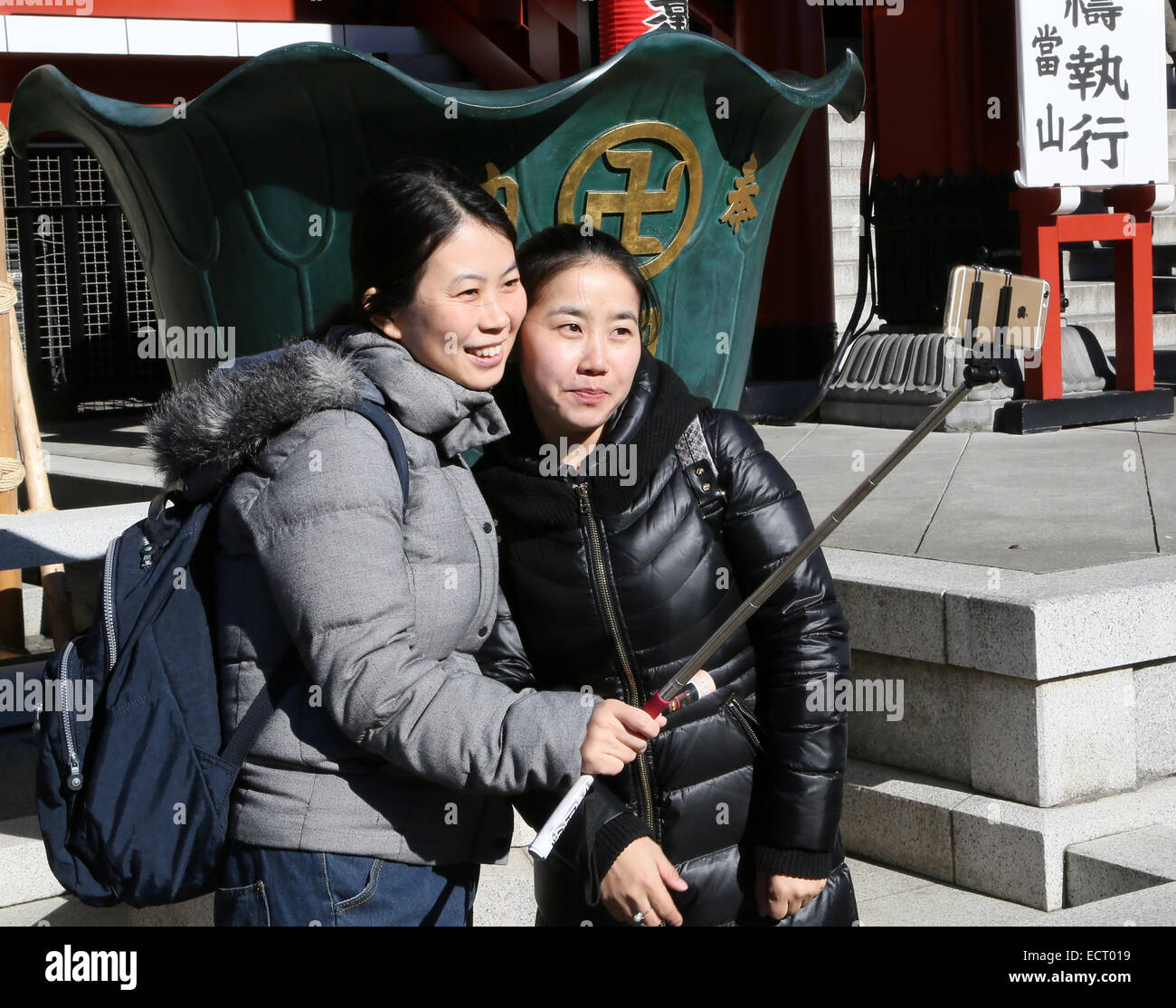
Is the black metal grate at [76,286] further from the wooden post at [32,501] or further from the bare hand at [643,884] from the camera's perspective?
the bare hand at [643,884]

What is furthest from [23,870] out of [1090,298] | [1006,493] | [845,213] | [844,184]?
[844,184]

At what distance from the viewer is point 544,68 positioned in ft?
29.3

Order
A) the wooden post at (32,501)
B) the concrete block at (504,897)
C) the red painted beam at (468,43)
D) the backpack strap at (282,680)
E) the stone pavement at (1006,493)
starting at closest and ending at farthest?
1. the backpack strap at (282,680)
2. the concrete block at (504,897)
3. the stone pavement at (1006,493)
4. the wooden post at (32,501)
5. the red painted beam at (468,43)

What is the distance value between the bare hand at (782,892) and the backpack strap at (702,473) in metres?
0.53

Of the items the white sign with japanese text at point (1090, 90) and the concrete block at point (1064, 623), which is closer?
the concrete block at point (1064, 623)

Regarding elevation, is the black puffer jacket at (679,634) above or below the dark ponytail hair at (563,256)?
below

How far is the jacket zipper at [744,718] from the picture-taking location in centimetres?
219

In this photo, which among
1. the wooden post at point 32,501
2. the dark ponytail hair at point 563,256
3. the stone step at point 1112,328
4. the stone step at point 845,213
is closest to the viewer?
the dark ponytail hair at point 563,256

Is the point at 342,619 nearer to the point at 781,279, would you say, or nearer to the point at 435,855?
the point at 435,855

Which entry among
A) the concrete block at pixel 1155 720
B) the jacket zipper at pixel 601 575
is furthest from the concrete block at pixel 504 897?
the concrete block at pixel 1155 720

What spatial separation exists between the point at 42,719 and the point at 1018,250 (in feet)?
17.8

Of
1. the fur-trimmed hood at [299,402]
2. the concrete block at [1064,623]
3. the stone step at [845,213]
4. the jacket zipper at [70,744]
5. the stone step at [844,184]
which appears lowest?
the concrete block at [1064,623]

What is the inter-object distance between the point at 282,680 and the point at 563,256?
0.74m

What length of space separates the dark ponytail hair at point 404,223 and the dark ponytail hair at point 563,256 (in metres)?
0.16
